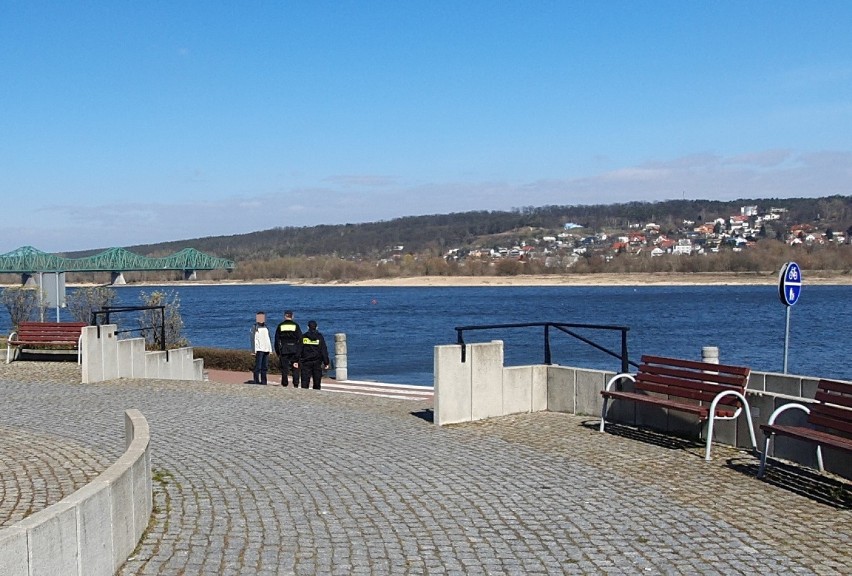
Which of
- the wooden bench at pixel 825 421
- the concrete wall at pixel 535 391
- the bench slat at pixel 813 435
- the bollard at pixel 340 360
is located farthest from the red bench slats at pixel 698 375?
the bollard at pixel 340 360

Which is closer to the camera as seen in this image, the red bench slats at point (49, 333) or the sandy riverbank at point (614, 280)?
the red bench slats at point (49, 333)

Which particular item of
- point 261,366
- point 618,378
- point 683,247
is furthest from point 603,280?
point 618,378

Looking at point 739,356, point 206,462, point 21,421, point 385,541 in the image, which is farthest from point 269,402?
point 739,356

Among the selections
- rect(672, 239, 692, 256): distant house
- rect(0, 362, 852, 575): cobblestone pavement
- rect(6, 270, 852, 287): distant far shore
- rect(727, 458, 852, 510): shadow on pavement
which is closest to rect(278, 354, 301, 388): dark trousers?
rect(0, 362, 852, 575): cobblestone pavement

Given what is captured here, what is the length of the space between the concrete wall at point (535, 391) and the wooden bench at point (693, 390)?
0.21 metres

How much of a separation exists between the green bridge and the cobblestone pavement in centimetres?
10071

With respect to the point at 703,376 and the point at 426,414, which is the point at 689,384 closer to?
the point at 703,376

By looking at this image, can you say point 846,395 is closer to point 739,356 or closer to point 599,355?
point 599,355

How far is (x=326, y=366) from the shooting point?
18.3m

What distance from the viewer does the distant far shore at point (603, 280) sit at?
142 meters

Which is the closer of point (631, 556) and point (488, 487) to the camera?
point (631, 556)

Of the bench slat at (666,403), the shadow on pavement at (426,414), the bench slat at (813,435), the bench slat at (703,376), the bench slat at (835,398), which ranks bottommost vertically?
the shadow on pavement at (426,414)

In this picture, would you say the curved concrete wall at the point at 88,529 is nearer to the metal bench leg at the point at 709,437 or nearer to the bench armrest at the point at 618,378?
the metal bench leg at the point at 709,437

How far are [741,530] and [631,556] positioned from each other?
1.03m
